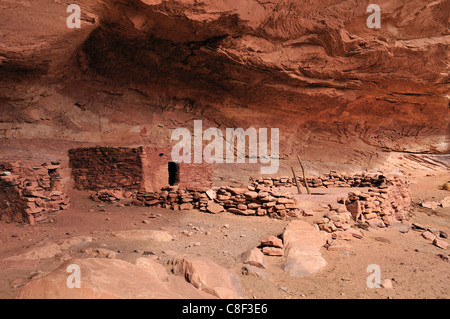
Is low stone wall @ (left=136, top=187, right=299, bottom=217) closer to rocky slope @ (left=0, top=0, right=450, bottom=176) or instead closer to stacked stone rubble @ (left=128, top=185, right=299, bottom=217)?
stacked stone rubble @ (left=128, top=185, right=299, bottom=217)

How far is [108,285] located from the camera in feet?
6.28


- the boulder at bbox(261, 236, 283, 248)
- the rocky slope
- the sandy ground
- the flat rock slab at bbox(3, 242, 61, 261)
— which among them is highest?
the rocky slope

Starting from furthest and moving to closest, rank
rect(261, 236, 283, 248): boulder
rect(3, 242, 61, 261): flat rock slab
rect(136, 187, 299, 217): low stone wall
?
rect(136, 187, 299, 217): low stone wall < rect(261, 236, 283, 248): boulder < rect(3, 242, 61, 261): flat rock slab

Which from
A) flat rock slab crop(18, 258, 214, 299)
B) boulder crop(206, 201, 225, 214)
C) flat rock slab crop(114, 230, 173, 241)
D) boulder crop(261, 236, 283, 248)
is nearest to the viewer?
flat rock slab crop(18, 258, 214, 299)

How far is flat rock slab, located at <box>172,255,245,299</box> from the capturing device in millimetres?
2314

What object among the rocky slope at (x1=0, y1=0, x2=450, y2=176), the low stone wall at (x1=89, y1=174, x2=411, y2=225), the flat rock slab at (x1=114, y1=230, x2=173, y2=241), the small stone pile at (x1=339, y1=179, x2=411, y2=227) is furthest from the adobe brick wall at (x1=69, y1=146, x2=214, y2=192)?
the small stone pile at (x1=339, y1=179, x2=411, y2=227)

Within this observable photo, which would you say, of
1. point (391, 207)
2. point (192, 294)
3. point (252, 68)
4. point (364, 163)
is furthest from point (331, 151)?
point (192, 294)

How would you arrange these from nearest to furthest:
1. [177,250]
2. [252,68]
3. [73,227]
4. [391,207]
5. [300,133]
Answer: [177,250] → [73,227] → [391,207] → [252,68] → [300,133]

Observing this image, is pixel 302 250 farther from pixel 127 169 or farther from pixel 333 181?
pixel 333 181

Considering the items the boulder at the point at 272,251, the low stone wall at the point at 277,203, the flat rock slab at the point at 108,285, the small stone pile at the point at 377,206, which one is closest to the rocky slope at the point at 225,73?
the low stone wall at the point at 277,203

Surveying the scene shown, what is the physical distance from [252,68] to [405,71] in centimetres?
670

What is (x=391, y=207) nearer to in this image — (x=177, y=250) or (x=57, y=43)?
(x=177, y=250)

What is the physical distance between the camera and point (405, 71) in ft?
38.1

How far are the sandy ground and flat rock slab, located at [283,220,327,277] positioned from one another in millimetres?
110
